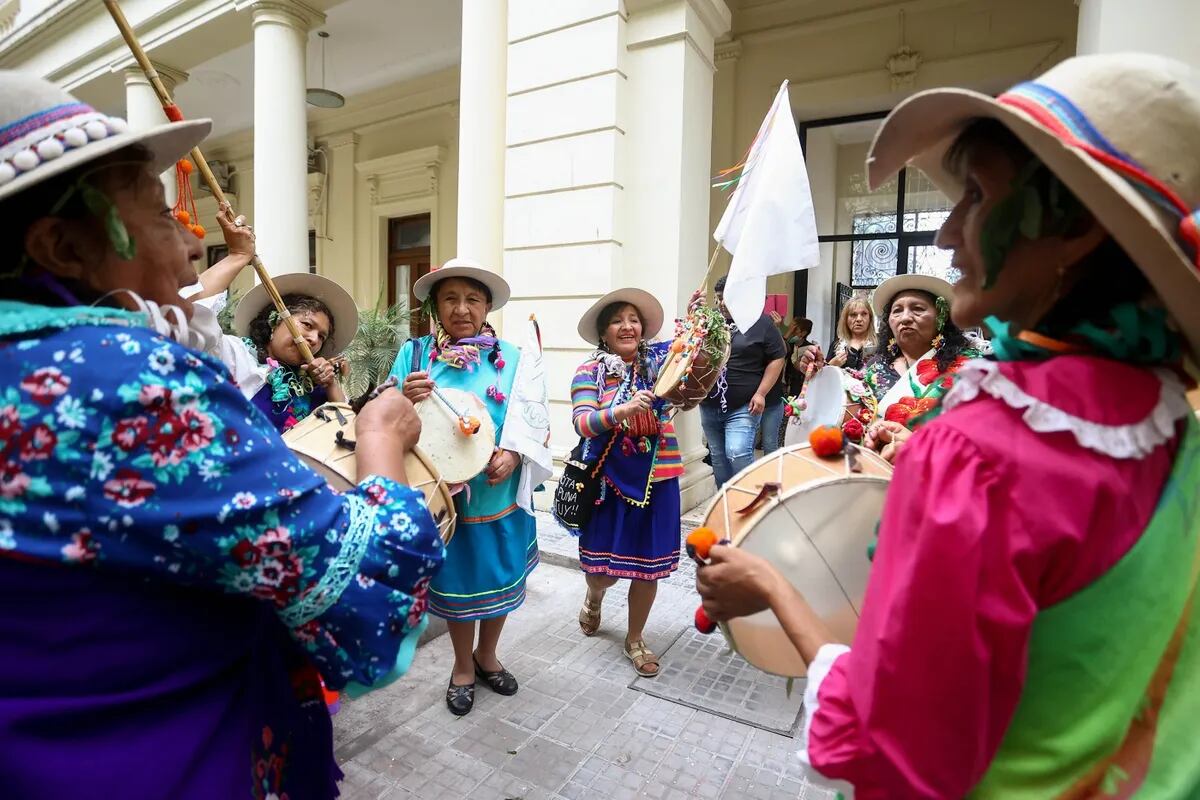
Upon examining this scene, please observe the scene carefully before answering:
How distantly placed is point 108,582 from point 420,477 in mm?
777

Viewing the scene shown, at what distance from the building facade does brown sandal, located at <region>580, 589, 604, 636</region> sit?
1.87m

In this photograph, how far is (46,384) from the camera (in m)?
0.85

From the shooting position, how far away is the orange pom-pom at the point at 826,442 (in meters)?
1.50

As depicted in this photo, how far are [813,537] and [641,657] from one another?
217 centimetres

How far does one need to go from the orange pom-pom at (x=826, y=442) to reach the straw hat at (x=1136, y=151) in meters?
0.73

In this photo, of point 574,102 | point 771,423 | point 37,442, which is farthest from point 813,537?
point 574,102

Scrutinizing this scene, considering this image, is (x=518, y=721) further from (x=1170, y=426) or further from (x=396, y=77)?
(x=396, y=77)

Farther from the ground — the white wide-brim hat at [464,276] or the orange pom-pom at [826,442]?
the white wide-brim hat at [464,276]

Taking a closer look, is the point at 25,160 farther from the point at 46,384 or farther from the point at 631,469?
the point at 631,469

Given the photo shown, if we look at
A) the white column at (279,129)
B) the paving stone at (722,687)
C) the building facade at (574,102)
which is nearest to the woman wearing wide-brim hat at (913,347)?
the paving stone at (722,687)

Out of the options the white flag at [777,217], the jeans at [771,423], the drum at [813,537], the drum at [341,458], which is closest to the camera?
the drum at [813,537]

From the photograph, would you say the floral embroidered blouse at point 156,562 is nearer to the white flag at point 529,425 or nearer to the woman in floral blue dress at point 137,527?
the woman in floral blue dress at point 137,527

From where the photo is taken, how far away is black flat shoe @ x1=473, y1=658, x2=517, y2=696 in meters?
3.12

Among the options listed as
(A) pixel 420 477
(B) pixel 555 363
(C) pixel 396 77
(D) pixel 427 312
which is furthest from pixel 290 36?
(A) pixel 420 477
